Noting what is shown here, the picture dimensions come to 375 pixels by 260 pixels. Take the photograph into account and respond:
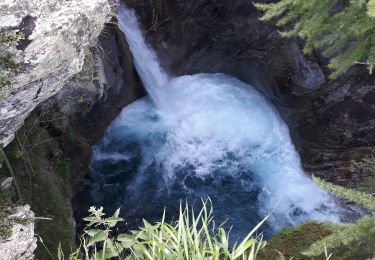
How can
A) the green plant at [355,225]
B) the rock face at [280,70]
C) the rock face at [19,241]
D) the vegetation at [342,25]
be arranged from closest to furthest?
1. the green plant at [355,225]
2. the rock face at [19,241]
3. the vegetation at [342,25]
4. the rock face at [280,70]

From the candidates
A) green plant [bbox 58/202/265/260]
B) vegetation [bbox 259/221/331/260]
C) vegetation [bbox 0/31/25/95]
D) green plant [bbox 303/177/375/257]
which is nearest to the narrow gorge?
vegetation [bbox 259/221/331/260]

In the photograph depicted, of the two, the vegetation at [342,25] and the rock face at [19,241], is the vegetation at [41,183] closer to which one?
the rock face at [19,241]

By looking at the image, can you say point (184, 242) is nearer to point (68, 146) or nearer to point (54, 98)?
point (54, 98)

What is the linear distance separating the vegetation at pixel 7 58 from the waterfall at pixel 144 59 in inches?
227

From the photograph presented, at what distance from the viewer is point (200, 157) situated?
9.42 metres

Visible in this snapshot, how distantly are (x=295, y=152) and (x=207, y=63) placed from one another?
309cm

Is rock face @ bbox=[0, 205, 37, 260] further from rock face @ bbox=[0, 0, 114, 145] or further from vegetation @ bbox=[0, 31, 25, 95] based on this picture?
vegetation @ bbox=[0, 31, 25, 95]

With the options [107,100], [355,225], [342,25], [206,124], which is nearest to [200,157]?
[206,124]

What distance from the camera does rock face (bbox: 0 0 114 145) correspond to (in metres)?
3.58

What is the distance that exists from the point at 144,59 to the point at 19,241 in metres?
6.47

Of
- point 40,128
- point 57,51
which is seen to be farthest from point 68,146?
point 57,51

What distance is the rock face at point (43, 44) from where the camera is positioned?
11.8 ft

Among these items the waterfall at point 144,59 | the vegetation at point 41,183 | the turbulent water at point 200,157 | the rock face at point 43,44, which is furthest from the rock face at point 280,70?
the rock face at point 43,44

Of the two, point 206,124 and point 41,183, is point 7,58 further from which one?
point 206,124
